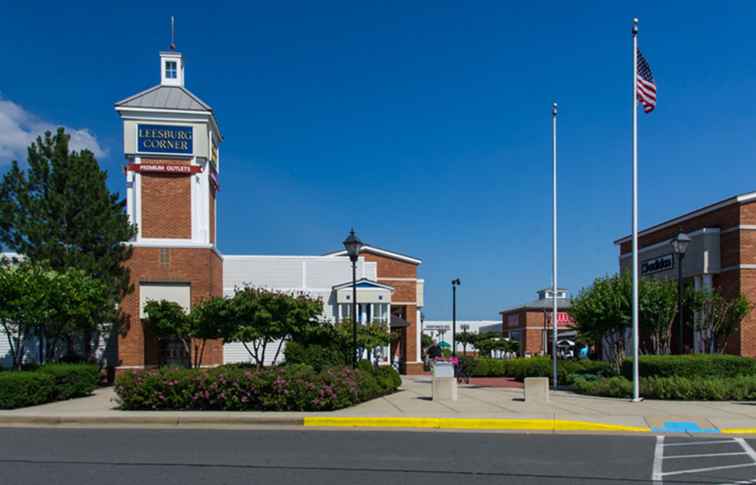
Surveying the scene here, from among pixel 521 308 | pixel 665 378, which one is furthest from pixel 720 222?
pixel 521 308

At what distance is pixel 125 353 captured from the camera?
2748 cm

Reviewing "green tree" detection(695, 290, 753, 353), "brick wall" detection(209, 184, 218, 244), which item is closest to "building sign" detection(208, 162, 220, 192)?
"brick wall" detection(209, 184, 218, 244)

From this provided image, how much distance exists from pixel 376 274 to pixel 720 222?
17.4 metres

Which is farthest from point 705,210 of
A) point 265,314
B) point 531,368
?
point 265,314

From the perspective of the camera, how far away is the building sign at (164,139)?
28.6 m

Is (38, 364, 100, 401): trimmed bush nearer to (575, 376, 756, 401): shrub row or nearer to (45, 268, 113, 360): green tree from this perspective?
(45, 268, 113, 360): green tree

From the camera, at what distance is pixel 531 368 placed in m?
32.5

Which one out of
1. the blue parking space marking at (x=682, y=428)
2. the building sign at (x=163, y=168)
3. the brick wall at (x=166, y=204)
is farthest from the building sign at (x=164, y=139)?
the blue parking space marking at (x=682, y=428)

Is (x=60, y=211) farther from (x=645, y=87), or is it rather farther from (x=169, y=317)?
(x=645, y=87)

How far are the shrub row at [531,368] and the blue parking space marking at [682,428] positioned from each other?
11878 millimetres

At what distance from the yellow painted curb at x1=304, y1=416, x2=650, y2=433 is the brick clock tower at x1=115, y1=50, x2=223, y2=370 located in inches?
589

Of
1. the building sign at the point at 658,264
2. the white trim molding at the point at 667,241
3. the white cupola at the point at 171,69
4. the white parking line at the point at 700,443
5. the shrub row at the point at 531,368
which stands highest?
the white cupola at the point at 171,69

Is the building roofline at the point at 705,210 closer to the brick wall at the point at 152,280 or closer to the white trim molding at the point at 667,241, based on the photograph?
the white trim molding at the point at 667,241

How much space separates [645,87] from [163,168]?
62.0 feet
